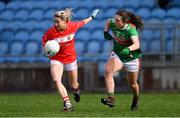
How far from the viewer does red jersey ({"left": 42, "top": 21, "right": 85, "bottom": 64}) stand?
525 inches

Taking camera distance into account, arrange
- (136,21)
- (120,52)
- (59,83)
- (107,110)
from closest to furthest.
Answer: (59,83)
(120,52)
(107,110)
(136,21)

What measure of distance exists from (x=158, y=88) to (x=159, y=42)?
5.05ft

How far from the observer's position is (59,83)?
12.9 m

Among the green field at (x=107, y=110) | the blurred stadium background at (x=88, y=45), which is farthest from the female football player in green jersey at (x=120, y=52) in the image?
the blurred stadium background at (x=88, y=45)

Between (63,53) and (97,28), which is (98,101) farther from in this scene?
(97,28)

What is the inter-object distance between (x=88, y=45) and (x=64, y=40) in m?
9.68

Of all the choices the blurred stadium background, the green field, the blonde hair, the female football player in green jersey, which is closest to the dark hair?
the female football player in green jersey

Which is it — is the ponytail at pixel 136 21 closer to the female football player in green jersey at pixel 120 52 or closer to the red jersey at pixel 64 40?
the female football player in green jersey at pixel 120 52

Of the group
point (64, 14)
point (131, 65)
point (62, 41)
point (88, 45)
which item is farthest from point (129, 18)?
point (88, 45)

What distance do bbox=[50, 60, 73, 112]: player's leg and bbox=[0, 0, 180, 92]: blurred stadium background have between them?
290 inches

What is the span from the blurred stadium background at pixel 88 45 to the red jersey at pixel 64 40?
691 centimetres

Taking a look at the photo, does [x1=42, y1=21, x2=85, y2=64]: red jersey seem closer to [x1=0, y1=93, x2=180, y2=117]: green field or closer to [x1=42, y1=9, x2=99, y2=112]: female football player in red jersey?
[x1=42, y1=9, x2=99, y2=112]: female football player in red jersey

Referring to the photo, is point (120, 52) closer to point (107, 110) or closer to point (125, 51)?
point (125, 51)

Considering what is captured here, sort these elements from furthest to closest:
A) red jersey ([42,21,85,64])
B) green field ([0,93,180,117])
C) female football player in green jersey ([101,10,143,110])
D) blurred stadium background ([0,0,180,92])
A: blurred stadium background ([0,0,180,92]), red jersey ([42,21,85,64]), female football player in green jersey ([101,10,143,110]), green field ([0,93,180,117])
